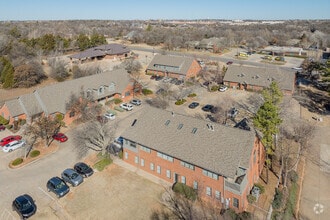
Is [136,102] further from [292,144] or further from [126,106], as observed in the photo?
[292,144]

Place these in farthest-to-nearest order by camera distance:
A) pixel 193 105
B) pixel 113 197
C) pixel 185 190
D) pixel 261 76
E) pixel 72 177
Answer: pixel 261 76 → pixel 193 105 → pixel 72 177 → pixel 113 197 → pixel 185 190

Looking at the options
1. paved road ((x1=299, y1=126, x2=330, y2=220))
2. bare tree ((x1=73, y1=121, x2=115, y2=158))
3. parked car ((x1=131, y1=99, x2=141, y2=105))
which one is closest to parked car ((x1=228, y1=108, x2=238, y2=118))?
paved road ((x1=299, y1=126, x2=330, y2=220))

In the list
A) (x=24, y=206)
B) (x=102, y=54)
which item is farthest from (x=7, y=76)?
(x=24, y=206)

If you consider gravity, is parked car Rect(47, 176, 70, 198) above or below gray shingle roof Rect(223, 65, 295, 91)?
below

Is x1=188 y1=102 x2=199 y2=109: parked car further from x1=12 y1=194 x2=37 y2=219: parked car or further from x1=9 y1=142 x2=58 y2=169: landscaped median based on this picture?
x1=12 y1=194 x2=37 y2=219: parked car

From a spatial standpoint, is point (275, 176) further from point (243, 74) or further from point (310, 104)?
point (243, 74)

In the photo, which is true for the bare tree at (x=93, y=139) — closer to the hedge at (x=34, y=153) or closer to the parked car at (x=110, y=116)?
the parked car at (x=110, y=116)

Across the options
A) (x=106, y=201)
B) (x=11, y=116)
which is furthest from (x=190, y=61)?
(x=106, y=201)
